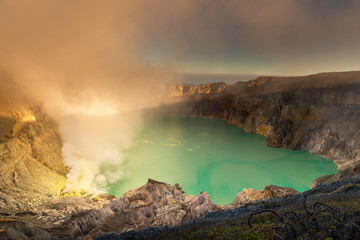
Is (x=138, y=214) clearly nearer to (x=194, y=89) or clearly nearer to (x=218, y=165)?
(x=218, y=165)

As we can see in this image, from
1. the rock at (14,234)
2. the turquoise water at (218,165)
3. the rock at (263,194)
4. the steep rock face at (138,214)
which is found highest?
the rock at (14,234)

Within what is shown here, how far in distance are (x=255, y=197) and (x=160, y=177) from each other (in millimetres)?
14044

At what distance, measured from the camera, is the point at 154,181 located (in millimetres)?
18656

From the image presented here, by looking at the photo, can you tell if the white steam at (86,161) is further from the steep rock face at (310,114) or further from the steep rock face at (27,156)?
the steep rock face at (310,114)

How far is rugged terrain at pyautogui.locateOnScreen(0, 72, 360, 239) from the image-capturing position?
11062 mm

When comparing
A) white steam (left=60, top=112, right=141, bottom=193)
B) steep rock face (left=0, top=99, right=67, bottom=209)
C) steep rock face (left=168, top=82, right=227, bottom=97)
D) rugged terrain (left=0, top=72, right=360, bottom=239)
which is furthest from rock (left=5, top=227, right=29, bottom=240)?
steep rock face (left=168, top=82, right=227, bottom=97)

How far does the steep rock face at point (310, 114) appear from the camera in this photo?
3316cm

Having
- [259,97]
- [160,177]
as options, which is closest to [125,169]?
[160,177]

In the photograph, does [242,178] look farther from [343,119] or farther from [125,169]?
[343,119]

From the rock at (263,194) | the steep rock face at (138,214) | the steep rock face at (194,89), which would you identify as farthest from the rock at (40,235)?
the steep rock face at (194,89)

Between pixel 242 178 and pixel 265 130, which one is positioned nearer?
pixel 242 178

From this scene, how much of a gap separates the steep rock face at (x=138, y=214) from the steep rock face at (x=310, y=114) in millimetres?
21404

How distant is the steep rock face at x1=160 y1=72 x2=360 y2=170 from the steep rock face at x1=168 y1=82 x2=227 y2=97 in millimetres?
43717

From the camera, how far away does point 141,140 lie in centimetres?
4616
